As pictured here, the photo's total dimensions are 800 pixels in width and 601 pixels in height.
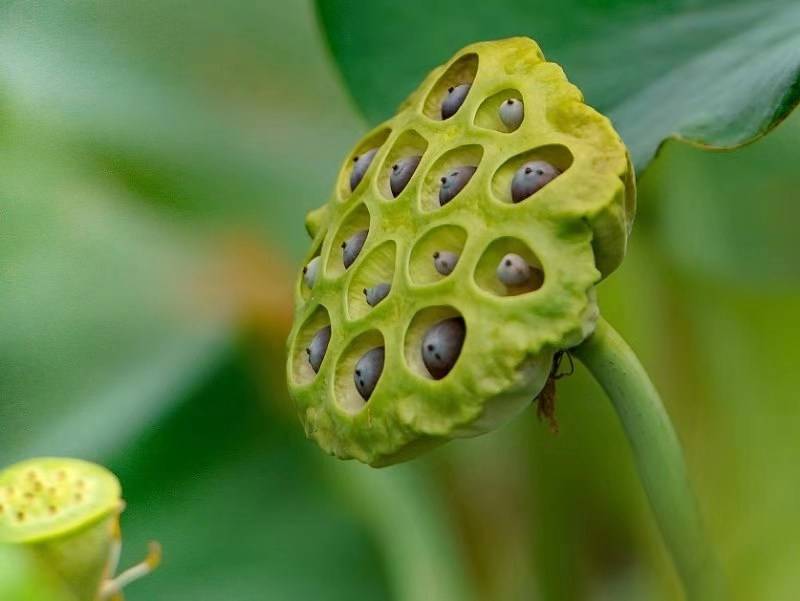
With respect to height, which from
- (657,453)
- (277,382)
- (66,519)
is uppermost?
(66,519)

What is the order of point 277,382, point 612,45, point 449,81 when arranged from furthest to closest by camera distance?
point 277,382 < point 612,45 < point 449,81

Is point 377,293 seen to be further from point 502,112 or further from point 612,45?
point 612,45

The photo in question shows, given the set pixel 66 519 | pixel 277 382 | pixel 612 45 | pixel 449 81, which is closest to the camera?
pixel 66 519

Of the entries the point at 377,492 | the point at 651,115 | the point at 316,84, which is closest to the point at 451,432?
the point at 651,115

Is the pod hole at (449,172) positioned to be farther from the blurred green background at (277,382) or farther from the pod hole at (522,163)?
the blurred green background at (277,382)

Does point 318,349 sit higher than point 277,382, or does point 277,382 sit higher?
point 318,349

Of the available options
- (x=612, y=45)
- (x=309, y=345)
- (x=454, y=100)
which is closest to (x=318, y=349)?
(x=309, y=345)

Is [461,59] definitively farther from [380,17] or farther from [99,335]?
[99,335]
